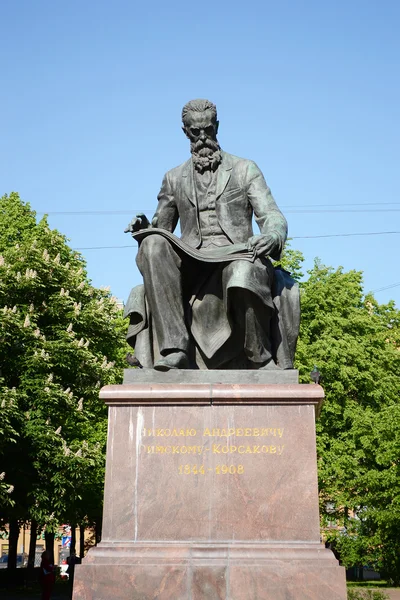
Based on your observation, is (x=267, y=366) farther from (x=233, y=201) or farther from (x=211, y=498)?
(x=233, y=201)

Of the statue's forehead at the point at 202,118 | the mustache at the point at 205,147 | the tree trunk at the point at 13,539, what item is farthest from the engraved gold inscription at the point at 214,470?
the tree trunk at the point at 13,539

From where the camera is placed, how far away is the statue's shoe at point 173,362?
24.8 ft

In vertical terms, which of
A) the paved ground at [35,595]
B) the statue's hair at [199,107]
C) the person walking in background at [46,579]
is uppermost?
the statue's hair at [199,107]

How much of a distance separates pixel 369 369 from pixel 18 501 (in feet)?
44.3

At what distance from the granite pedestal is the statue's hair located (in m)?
2.94

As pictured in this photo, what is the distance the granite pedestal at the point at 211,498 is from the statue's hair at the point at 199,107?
9.65 feet

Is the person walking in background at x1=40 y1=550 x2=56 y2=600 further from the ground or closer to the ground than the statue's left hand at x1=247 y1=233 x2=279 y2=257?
closer to the ground

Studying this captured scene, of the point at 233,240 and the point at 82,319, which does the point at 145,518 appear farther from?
the point at 82,319

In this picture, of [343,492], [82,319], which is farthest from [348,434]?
[82,319]

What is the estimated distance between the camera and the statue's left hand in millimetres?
7707

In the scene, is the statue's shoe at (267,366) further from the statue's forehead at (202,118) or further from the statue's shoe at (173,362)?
the statue's forehead at (202,118)

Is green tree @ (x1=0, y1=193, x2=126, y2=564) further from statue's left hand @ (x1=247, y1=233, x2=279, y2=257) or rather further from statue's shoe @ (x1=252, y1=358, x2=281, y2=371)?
statue's left hand @ (x1=247, y1=233, x2=279, y2=257)

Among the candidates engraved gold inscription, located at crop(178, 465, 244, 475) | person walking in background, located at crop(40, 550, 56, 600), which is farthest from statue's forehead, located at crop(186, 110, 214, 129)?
person walking in background, located at crop(40, 550, 56, 600)

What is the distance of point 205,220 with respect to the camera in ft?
27.9
